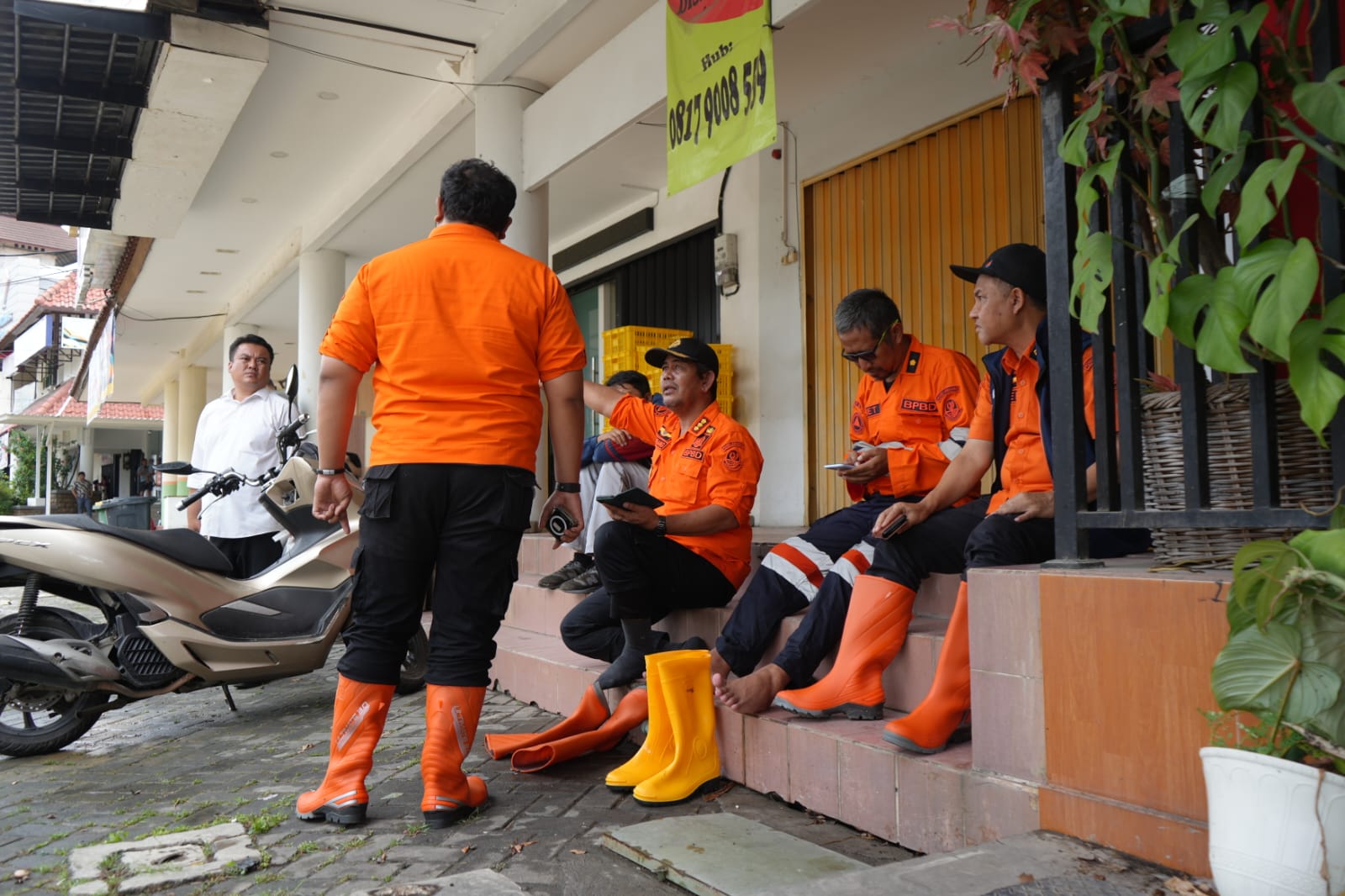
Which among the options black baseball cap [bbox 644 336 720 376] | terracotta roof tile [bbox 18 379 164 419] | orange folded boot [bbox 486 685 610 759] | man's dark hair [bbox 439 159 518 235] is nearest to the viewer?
man's dark hair [bbox 439 159 518 235]

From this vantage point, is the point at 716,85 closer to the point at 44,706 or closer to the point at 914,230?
the point at 914,230

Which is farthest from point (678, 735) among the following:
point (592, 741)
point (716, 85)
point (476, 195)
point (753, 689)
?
point (716, 85)

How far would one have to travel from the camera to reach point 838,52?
19.9ft

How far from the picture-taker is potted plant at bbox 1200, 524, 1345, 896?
144 centimetres

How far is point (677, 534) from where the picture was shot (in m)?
3.71

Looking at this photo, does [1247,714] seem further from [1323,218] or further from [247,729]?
[247,729]

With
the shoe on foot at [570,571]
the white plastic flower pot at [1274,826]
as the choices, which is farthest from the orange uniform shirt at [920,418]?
the white plastic flower pot at [1274,826]

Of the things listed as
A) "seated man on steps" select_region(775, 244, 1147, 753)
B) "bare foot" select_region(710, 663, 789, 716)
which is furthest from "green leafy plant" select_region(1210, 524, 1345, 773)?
"bare foot" select_region(710, 663, 789, 716)

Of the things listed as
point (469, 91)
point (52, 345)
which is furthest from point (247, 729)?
point (52, 345)

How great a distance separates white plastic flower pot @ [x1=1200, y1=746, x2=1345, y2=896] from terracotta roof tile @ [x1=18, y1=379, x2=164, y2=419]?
95.8 feet

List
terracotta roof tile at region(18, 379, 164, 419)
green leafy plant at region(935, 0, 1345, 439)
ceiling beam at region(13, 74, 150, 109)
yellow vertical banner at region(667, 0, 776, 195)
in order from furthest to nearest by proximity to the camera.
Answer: terracotta roof tile at region(18, 379, 164, 419) < ceiling beam at region(13, 74, 150, 109) < yellow vertical banner at region(667, 0, 776, 195) < green leafy plant at region(935, 0, 1345, 439)

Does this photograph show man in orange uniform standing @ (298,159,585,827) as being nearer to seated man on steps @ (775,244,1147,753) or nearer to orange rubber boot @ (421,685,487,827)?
orange rubber boot @ (421,685,487,827)

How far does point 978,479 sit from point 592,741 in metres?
1.58

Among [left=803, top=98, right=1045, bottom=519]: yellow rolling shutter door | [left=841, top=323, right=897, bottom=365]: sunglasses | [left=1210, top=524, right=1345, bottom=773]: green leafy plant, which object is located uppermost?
[left=803, top=98, right=1045, bottom=519]: yellow rolling shutter door
